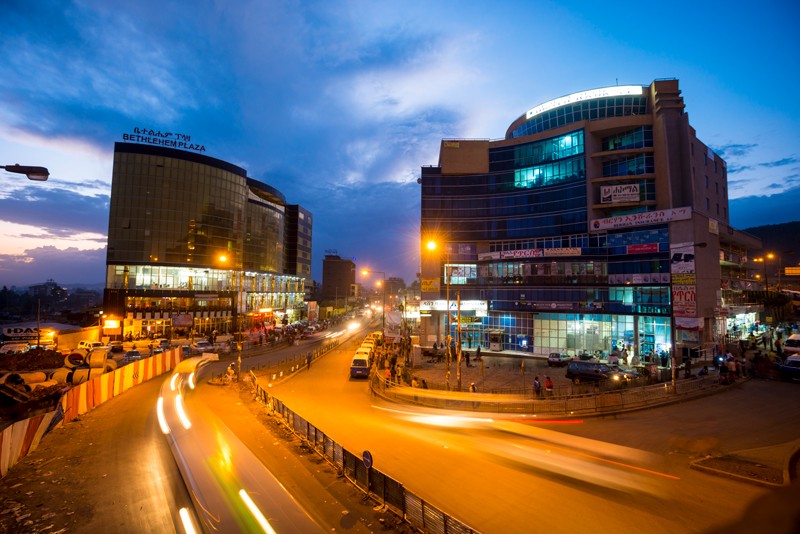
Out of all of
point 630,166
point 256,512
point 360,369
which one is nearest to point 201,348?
point 360,369

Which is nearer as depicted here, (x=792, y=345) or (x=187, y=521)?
(x=187, y=521)

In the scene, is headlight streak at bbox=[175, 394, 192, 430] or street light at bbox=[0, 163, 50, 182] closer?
street light at bbox=[0, 163, 50, 182]

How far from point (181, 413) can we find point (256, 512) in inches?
492

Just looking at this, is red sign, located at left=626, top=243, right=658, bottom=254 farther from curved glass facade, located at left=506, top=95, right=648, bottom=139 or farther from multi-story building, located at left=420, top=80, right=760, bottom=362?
curved glass facade, located at left=506, top=95, right=648, bottom=139

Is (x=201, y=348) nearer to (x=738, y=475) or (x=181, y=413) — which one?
(x=181, y=413)

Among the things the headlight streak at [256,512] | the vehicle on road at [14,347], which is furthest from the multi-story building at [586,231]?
the vehicle on road at [14,347]

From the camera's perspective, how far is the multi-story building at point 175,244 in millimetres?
65125

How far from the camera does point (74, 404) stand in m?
20.8

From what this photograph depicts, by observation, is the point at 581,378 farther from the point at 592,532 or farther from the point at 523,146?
the point at 523,146

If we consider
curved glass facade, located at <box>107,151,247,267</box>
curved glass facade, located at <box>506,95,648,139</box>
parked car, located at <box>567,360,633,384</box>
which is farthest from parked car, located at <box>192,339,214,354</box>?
curved glass facade, located at <box>506,95,648,139</box>

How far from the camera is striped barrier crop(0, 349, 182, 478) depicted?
578 inches

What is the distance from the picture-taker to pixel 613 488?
1212cm

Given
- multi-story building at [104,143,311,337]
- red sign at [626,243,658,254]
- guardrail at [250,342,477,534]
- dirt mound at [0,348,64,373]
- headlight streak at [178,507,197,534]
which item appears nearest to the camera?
guardrail at [250,342,477,534]

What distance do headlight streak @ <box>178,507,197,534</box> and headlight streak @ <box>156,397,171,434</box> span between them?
7826 millimetres
